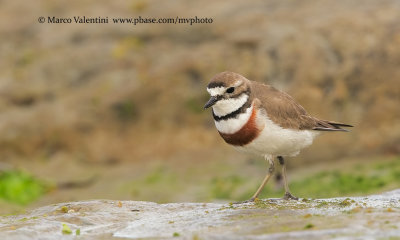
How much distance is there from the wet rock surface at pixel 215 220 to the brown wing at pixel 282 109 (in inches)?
40.5

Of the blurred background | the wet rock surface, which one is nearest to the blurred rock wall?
the blurred background

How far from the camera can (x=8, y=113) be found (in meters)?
19.1

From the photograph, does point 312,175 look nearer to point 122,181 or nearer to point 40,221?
point 122,181

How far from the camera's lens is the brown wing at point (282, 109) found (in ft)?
27.9

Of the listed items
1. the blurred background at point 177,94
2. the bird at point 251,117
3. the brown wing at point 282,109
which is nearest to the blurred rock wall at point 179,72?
the blurred background at point 177,94

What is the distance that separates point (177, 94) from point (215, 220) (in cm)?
1136

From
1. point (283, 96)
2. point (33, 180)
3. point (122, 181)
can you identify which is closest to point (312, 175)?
point (122, 181)

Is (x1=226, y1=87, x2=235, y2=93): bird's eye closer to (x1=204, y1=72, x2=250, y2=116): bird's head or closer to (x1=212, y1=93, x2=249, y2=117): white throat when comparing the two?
(x1=204, y1=72, x2=250, y2=116): bird's head

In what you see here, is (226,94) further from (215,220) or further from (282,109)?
(215,220)

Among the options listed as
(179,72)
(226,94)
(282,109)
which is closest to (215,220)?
(226,94)

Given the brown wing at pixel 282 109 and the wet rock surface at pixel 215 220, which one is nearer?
the wet rock surface at pixel 215 220

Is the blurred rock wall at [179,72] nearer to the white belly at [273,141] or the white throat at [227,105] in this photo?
the white belly at [273,141]

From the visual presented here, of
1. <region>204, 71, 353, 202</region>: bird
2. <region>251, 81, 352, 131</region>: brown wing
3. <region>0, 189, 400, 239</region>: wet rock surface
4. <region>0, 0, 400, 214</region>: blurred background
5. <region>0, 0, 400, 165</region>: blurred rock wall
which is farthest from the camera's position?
<region>0, 0, 400, 165</region>: blurred rock wall

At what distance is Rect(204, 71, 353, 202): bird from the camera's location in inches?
323
